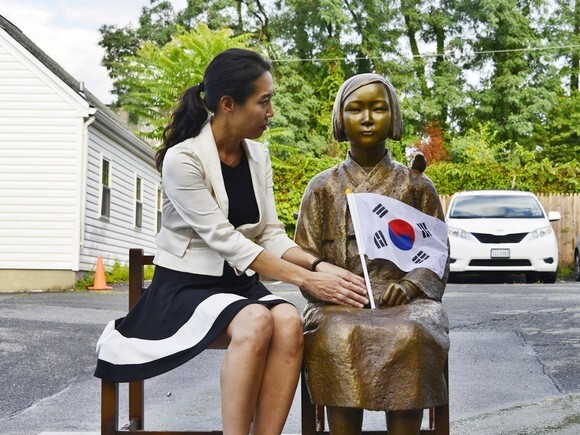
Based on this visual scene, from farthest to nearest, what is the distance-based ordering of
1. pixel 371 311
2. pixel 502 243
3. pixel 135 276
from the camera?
pixel 502 243, pixel 135 276, pixel 371 311

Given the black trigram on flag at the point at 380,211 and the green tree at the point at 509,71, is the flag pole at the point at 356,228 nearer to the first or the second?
the black trigram on flag at the point at 380,211

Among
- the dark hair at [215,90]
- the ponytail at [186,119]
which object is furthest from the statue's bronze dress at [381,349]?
the ponytail at [186,119]

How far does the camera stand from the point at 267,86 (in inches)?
124

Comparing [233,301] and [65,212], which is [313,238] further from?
[65,212]

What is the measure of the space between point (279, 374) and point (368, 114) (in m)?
1.03

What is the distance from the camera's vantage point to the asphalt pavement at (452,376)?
4.81m

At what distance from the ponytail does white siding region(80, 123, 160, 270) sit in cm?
1257

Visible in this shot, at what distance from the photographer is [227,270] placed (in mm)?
3197

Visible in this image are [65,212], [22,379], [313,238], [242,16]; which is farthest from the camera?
[242,16]

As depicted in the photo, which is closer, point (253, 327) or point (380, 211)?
point (253, 327)

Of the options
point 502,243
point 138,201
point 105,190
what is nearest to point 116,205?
point 105,190

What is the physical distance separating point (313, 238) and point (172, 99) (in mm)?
18984

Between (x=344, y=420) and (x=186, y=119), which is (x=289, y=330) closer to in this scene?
(x=344, y=420)

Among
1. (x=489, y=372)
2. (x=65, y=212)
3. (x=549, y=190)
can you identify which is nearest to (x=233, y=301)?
(x=489, y=372)
